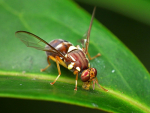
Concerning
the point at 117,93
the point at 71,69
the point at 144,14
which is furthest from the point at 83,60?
the point at 144,14

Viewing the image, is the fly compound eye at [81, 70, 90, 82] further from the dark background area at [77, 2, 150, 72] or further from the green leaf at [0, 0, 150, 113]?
the dark background area at [77, 2, 150, 72]

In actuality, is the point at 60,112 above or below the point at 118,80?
below

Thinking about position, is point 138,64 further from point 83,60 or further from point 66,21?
point 66,21

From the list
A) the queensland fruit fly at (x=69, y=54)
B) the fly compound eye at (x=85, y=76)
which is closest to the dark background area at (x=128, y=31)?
the queensland fruit fly at (x=69, y=54)

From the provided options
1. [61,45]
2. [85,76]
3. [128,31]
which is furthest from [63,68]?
[128,31]

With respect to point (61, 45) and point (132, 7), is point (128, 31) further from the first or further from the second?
point (61, 45)

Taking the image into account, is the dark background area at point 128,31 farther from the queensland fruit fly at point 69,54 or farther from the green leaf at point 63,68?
the queensland fruit fly at point 69,54

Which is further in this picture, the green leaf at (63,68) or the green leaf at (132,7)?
the green leaf at (132,7)
